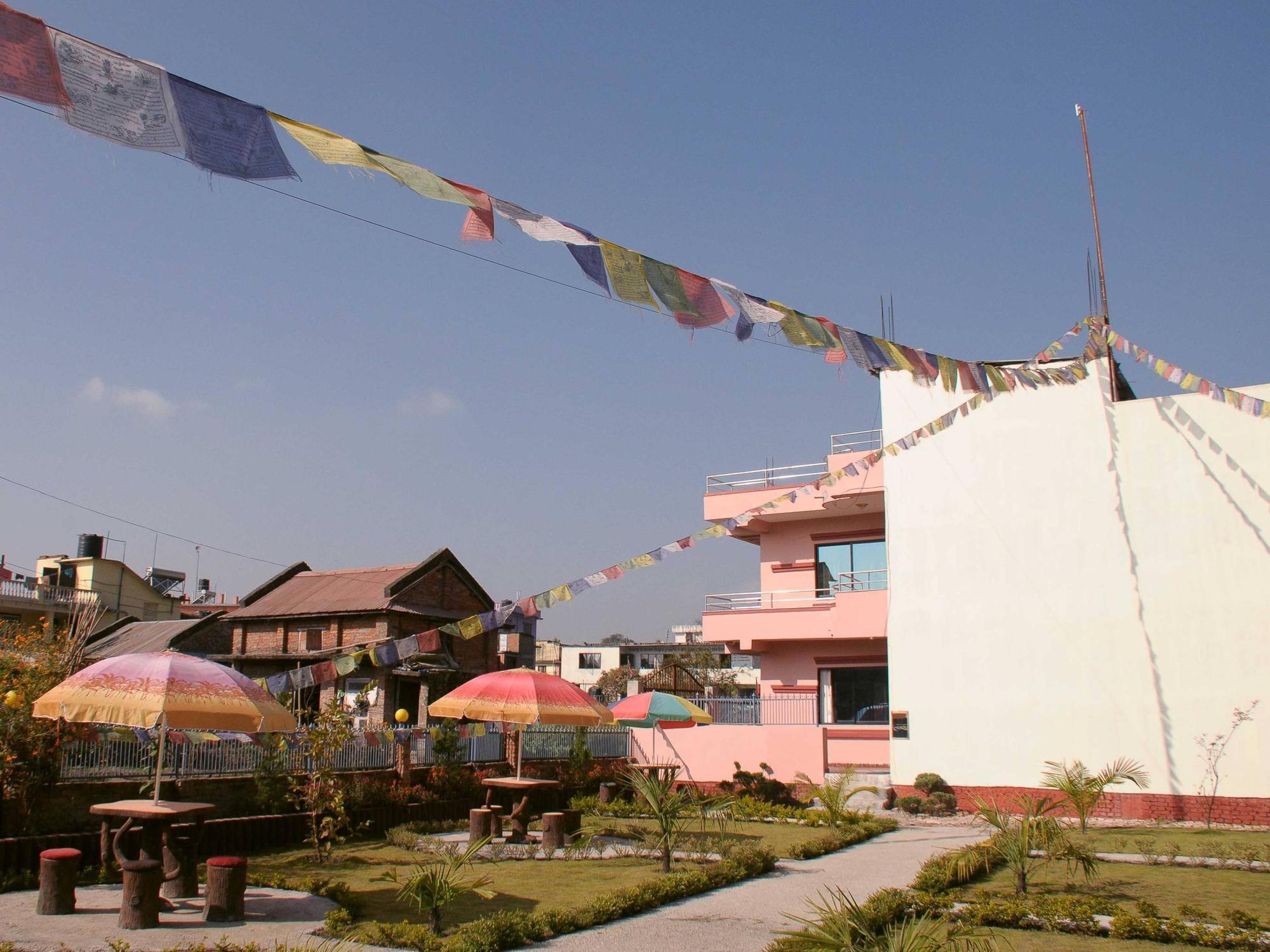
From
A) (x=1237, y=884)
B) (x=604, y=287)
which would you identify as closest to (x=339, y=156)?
(x=604, y=287)

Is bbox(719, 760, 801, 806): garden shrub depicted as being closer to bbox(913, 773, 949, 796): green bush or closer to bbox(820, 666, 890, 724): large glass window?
bbox(913, 773, 949, 796): green bush

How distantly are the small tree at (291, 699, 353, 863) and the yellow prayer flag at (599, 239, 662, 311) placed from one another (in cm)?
804

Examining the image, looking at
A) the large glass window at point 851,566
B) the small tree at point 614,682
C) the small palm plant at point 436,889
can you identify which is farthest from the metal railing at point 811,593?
the small tree at point 614,682

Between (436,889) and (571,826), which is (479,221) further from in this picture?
(571,826)

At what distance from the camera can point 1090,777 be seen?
1642 centimetres

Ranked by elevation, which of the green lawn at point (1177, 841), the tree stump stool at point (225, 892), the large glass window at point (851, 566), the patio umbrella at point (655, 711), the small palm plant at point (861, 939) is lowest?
the green lawn at point (1177, 841)

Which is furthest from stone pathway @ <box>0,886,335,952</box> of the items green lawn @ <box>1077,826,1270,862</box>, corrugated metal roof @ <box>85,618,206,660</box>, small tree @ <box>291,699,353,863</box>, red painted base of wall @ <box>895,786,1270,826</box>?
corrugated metal roof @ <box>85,618,206,660</box>

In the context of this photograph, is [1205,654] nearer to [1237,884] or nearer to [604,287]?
[1237,884]

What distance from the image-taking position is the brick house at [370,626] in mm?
31250

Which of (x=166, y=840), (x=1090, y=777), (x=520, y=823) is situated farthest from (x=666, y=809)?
(x=1090, y=777)

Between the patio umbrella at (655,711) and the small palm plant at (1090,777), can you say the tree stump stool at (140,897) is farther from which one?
the small palm plant at (1090,777)

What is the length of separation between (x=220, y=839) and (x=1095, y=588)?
14.0 m

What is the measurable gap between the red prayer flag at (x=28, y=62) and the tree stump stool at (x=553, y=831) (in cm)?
1084

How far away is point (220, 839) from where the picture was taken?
12508mm
